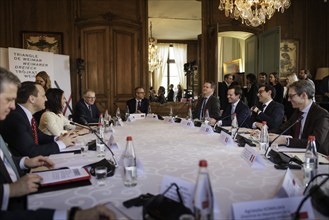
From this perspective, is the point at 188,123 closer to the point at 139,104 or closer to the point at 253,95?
the point at 139,104

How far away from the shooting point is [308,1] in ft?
25.0

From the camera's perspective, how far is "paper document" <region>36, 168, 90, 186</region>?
4.81ft

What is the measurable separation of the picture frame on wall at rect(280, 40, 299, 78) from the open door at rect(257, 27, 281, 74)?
26.2 inches

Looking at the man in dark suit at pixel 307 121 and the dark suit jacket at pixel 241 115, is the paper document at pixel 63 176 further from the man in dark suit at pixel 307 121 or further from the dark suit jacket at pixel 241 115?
the dark suit jacket at pixel 241 115

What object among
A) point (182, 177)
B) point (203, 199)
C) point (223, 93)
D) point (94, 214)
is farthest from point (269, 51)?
point (94, 214)

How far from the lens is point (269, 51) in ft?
22.6

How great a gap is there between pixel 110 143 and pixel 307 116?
66.1 inches

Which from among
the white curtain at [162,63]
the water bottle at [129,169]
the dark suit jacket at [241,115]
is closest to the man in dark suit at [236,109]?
the dark suit jacket at [241,115]

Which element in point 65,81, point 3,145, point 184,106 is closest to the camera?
point 3,145

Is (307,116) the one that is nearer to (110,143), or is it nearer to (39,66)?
(110,143)

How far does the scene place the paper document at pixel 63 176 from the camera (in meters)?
1.47

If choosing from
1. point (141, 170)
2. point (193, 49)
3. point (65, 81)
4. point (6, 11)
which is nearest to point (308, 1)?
point (193, 49)

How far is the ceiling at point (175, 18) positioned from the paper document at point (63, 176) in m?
5.98

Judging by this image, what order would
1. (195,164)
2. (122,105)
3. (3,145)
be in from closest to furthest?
(3,145)
(195,164)
(122,105)
